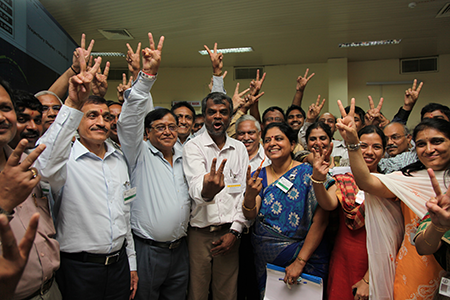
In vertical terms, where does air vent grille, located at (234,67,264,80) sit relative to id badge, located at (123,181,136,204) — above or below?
above

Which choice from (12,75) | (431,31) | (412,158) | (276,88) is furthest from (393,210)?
(276,88)

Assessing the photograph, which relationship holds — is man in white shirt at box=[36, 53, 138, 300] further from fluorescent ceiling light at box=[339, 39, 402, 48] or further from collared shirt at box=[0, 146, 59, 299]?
fluorescent ceiling light at box=[339, 39, 402, 48]

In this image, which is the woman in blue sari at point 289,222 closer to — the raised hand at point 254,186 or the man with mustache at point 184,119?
the raised hand at point 254,186

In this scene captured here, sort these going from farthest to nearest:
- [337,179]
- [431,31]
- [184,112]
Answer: [431,31] → [184,112] → [337,179]

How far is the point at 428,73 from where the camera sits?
6586 millimetres

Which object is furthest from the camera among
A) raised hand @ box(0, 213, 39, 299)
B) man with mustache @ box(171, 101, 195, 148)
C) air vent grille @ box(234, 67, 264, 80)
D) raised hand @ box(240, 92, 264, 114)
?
air vent grille @ box(234, 67, 264, 80)

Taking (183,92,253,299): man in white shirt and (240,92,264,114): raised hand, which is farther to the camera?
(240,92,264,114): raised hand

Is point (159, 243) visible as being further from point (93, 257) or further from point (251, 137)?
point (251, 137)

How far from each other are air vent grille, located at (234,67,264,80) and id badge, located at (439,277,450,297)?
681 centimetres

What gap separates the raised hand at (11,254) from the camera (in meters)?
0.71

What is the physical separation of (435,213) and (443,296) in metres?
0.52

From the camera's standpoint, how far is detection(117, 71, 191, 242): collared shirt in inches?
69.1

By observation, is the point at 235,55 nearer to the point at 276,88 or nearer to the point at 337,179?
the point at 276,88

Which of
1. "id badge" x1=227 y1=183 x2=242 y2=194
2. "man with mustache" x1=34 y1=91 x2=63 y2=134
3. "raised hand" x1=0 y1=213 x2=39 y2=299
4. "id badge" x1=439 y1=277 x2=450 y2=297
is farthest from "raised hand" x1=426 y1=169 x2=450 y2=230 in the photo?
"man with mustache" x1=34 y1=91 x2=63 y2=134
